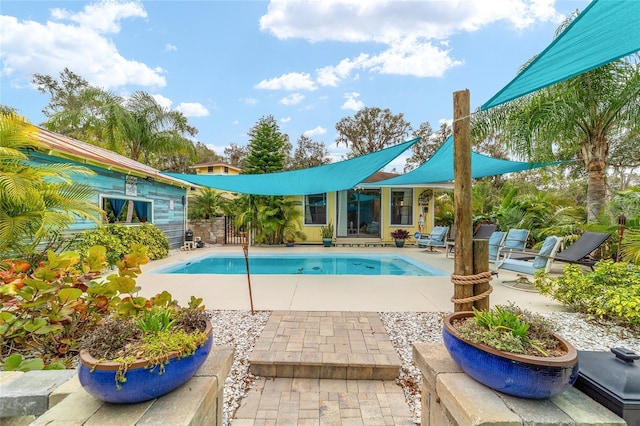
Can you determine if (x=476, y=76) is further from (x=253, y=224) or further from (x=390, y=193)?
(x=253, y=224)

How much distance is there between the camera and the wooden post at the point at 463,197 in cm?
190

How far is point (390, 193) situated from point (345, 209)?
6.40 feet

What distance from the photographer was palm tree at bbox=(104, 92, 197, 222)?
1405 cm

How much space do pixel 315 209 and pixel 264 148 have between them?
3.15m

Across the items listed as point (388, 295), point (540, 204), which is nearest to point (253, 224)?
point (388, 295)

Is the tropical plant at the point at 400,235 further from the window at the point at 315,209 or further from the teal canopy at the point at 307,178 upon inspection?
the teal canopy at the point at 307,178

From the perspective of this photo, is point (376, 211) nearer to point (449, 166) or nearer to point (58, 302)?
point (449, 166)

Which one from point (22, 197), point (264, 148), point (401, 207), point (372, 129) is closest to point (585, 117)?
point (401, 207)

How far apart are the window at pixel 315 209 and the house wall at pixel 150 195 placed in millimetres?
4785

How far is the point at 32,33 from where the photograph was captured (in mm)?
11188

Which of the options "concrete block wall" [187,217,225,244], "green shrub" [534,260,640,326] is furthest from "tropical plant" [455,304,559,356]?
"concrete block wall" [187,217,225,244]

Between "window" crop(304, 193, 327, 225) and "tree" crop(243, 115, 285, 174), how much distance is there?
1.85 metres

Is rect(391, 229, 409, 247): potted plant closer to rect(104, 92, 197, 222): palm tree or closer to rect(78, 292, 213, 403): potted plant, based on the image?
rect(78, 292, 213, 403): potted plant

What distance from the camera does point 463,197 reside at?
194cm
